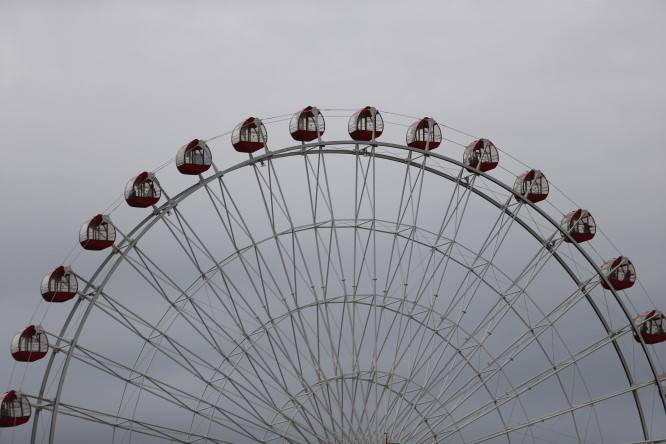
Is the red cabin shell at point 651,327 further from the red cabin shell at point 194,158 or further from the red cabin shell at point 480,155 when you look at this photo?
the red cabin shell at point 194,158

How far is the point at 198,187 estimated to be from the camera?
4500 cm

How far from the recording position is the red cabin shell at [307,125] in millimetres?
46656

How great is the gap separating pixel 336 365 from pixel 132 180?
865 centimetres

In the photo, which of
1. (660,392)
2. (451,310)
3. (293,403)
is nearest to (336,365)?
(293,403)

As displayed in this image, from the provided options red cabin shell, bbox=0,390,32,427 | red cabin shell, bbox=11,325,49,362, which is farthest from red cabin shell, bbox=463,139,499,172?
red cabin shell, bbox=0,390,32,427

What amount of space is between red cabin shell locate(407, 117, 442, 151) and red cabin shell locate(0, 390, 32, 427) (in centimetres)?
1547

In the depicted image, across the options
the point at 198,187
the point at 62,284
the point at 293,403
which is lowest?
the point at 293,403

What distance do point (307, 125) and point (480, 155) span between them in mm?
6352

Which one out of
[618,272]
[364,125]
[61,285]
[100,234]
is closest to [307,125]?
[364,125]

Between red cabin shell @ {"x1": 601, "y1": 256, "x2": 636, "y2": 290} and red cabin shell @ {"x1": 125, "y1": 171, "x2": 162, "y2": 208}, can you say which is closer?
red cabin shell @ {"x1": 125, "y1": 171, "x2": 162, "y2": 208}

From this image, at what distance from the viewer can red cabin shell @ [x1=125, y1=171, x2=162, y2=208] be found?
4475 cm

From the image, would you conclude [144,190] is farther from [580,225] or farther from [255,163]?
[580,225]

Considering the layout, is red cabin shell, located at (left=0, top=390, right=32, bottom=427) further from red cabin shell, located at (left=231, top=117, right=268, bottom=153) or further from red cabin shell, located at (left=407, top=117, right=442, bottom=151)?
red cabin shell, located at (left=407, top=117, right=442, bottom=151)

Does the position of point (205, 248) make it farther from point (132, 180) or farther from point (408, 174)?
point (408, 174)
